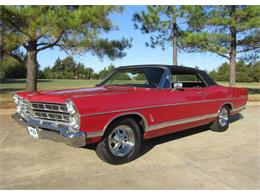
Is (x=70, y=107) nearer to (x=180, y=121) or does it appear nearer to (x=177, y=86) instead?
(x=177, y=86)

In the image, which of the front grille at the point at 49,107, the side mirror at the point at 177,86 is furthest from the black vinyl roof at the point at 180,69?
the front grille at the point at 49,107

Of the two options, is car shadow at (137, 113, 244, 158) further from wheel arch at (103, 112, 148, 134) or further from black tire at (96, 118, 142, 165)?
wheel arch at (103, 112, 148, 134)

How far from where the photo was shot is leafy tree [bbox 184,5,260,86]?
50.7 ft

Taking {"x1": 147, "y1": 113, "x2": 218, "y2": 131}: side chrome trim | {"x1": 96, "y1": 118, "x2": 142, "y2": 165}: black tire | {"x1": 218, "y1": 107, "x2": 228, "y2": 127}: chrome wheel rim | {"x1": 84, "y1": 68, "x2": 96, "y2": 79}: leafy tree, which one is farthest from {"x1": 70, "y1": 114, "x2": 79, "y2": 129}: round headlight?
{"x1": 84, "y1": 68, "x2": 96, "y2": 79}: leafy tree

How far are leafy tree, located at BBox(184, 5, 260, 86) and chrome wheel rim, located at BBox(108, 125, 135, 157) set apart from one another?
1170cm

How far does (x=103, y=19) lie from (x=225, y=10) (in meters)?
7.89

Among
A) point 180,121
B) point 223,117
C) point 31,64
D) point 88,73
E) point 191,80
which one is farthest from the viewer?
point 88,73

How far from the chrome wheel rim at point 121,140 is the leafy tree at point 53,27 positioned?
663cm

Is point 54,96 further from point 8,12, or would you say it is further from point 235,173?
point 8,12

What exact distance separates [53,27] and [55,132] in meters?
6.92

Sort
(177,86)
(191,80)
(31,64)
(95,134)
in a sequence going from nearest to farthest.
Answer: (95,134)
(177,86)
(191,80)
(31,64)

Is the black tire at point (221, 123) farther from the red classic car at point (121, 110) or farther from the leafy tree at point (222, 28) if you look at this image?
the leafy tree at point (222, 28)

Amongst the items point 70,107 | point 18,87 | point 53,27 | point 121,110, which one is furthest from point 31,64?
point 18,87

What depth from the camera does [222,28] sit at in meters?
16.6
